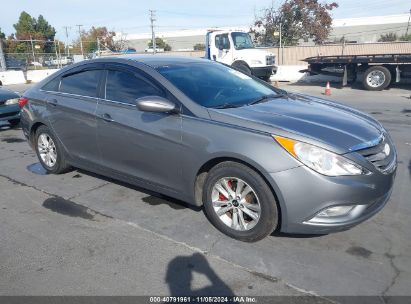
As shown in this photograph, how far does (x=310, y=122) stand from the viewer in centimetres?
328

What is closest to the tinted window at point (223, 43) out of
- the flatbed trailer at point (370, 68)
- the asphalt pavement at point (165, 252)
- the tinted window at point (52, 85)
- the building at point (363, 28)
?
the flatbed trailer at point (370, 68)

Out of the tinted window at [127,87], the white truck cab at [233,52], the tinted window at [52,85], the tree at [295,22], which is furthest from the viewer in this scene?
the tree at [295,22]

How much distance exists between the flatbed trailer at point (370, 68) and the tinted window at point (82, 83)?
12694 mm

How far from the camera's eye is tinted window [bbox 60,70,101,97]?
172 inches

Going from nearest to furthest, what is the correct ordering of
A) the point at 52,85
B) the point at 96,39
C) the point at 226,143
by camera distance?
the point at 226,143
the point at 52,85
the point at 96,39

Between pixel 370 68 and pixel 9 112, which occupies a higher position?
pixel 370 68

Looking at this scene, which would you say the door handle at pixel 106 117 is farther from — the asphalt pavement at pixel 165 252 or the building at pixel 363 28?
the building at pixel 363 28

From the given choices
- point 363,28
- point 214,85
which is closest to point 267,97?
point 214,85

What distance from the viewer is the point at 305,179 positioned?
287cm

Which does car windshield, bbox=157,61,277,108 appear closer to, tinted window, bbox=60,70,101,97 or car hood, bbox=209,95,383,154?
car hood, bbox=209,95,383,154

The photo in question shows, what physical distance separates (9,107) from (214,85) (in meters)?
6.11

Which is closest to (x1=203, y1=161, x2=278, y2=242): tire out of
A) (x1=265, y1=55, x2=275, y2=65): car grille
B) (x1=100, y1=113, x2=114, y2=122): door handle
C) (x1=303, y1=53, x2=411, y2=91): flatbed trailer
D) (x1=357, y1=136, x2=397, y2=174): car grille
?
(x1=357, y1=136, x2=397, y2=174): car grille

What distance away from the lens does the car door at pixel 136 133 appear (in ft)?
11.7

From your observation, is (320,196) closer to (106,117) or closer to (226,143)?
(226,143)
